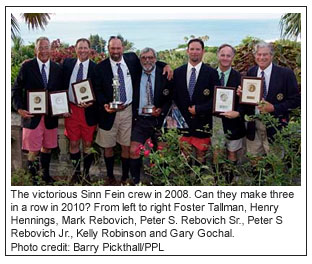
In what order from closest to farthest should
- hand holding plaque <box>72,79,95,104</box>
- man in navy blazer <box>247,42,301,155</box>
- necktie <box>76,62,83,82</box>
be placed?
man in navy blazer <box>247,42,301,155</box> < hand holding plaque <box>72,79,95,104</box> < necktie <box>76,62,83,82</box>

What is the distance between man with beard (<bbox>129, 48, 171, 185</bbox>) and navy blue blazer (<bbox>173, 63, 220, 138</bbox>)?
7.1 inches

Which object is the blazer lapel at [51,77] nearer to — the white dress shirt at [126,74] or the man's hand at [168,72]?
the white dress shirt at [126,74]

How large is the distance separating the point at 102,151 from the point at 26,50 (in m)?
3.00

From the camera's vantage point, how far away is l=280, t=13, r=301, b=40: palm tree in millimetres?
7436

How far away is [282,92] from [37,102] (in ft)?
9.74

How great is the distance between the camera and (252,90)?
21.1 feet

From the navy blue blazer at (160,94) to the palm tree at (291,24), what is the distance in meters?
1.95

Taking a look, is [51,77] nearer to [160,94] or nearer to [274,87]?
[160,94]

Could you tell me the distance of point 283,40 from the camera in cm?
848

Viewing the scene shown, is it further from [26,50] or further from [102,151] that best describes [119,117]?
[26,50]

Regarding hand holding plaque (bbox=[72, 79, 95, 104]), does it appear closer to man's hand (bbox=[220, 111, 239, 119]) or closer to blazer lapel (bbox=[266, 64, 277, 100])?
man's hand (bbox=[220, 111, 239, 119])

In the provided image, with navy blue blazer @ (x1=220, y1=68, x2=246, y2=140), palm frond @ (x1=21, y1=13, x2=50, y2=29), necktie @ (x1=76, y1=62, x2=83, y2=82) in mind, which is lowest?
navy blue blazer @ (x1=220, y1=68, x2=246, y2=140)

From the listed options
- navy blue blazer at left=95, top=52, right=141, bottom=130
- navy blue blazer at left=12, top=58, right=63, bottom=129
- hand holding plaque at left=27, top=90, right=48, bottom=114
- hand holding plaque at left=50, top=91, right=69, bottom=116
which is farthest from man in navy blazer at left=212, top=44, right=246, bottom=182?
hand holding plaque at left=27, top=90, right=48, bottom=114
